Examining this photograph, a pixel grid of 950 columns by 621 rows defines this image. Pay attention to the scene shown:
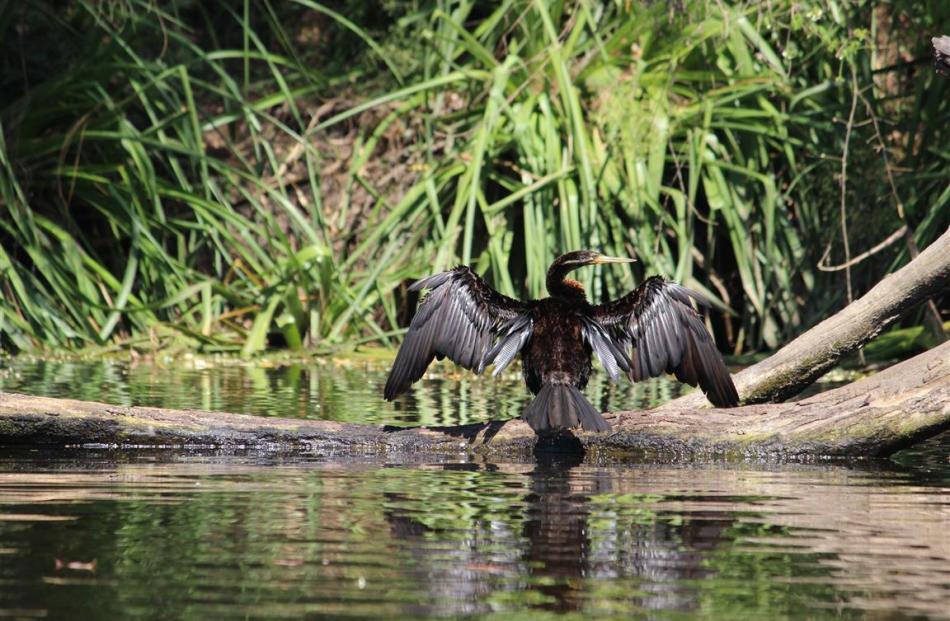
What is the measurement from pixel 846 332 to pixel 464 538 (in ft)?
7.66

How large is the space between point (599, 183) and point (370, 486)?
5.83m

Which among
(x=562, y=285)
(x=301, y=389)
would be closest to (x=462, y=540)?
(x=562, y=285)

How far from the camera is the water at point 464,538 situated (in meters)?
3.00

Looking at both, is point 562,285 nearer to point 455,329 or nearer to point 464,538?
point 455,329

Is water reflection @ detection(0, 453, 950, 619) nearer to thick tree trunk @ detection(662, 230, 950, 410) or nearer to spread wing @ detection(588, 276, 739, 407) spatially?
spread wing @ detection(588, 276, 739, 407)

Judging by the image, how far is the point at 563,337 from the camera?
5.40 metres

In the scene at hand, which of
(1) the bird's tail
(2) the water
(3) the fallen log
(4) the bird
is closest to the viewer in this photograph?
(2) the water

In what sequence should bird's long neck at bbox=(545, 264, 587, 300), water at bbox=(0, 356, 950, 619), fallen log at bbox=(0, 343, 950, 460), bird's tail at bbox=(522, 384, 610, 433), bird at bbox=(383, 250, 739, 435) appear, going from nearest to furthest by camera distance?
water at bbox=(0, 356, 950, 619) → bird's tail at bbox=(522, 384, 610, 433) → fallen log at bbox=(0, 343, 950, 460) → bird at bbox=(383, 250, 739, 435) → bird's long neck at bbox=(545, 264, 587, 300)

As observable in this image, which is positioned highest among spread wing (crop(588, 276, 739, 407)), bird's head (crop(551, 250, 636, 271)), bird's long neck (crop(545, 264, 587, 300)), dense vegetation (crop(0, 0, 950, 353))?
dense vegetation (crop(0, 0, 950, 353))

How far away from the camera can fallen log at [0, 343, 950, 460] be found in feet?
16.7

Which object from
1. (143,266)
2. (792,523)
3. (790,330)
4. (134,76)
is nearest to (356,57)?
(134,76)

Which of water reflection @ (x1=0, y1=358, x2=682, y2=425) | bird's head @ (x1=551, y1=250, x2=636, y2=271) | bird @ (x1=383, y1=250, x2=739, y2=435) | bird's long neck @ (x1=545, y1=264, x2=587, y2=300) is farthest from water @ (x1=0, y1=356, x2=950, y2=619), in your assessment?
water reflection @ (x1=0, y1=358, x2=682, y2=425)

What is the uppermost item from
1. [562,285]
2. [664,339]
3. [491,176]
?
[491,176]

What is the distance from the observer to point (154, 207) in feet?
33.7
